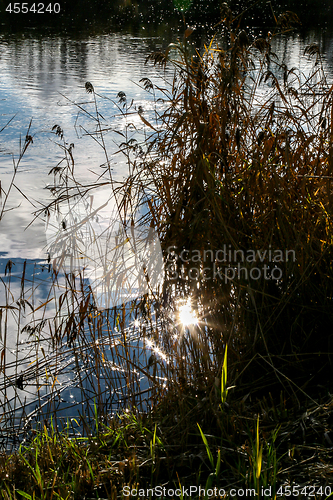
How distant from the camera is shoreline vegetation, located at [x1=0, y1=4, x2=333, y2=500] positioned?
45.4 inches

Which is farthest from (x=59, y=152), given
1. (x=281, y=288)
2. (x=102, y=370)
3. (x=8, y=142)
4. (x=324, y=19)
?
(x=324, y=19)

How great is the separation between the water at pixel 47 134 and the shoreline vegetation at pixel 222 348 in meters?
0.12

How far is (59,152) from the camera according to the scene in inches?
173

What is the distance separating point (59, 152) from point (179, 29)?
1026 cm

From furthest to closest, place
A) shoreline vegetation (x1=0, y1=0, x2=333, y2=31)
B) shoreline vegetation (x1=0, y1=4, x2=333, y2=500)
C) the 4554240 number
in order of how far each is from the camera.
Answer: the 4554240 number, shoreline vegetation (x1=0, y1=0, x2=333, y2=31), shoreline vegetation (x1=0, y1=4, x2=333, y2=500)

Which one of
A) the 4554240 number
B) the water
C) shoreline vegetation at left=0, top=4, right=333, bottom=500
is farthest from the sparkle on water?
the 4554240 number

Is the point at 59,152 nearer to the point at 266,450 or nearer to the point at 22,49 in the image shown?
the point at 266,450

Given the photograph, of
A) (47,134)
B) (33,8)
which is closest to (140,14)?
(33,8)

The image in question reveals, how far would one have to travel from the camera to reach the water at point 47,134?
6.75ft

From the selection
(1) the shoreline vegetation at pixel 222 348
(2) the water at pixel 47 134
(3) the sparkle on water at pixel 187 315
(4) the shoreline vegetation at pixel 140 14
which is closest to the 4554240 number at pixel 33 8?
(4) the shoreline vegetation at pixel 140 14

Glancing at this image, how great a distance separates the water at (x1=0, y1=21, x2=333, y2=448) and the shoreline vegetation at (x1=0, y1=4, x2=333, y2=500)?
119 mm

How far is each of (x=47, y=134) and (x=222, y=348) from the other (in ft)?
12.3

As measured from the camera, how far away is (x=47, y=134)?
4.78 m

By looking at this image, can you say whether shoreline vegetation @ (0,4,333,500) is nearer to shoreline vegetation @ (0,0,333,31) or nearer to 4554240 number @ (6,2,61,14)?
shoreline vegetation @ (0,0,333,31)
